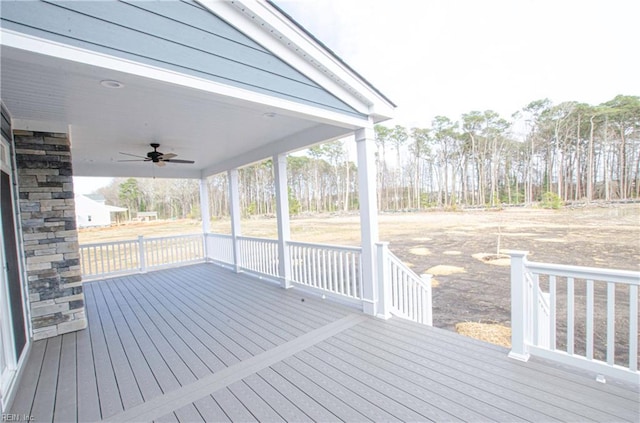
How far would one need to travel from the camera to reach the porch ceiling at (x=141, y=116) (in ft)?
7.14

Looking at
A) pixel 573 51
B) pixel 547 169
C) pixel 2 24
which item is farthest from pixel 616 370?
pixel 547 169

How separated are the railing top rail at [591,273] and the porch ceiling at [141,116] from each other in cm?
249

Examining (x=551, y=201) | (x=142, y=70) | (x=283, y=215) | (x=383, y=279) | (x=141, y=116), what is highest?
(x=141, y=116)

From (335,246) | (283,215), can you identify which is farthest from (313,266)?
(283,215)

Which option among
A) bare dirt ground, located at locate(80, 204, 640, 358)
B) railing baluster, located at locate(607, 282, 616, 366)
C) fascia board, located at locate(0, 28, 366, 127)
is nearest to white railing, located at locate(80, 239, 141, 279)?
fascia board, located at locate(0, 28, 366, 127)

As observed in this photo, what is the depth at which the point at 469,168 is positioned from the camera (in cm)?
1638

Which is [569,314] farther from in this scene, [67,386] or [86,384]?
[67,386]

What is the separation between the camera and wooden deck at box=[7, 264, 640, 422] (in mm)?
1917

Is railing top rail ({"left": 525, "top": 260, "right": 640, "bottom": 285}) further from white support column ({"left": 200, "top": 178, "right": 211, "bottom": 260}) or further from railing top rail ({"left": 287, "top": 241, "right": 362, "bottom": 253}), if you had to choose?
white support column ({"left": 200, "top": 178, "right": 211, "bottom": 260})

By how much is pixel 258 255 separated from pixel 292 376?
385cm

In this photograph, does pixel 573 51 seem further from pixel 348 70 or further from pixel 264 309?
pixel 264 309

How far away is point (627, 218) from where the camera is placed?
914 cm

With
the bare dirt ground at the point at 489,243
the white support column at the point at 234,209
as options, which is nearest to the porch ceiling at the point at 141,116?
the white support column at the point at 234,209

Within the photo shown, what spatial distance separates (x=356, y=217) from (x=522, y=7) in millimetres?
12368
